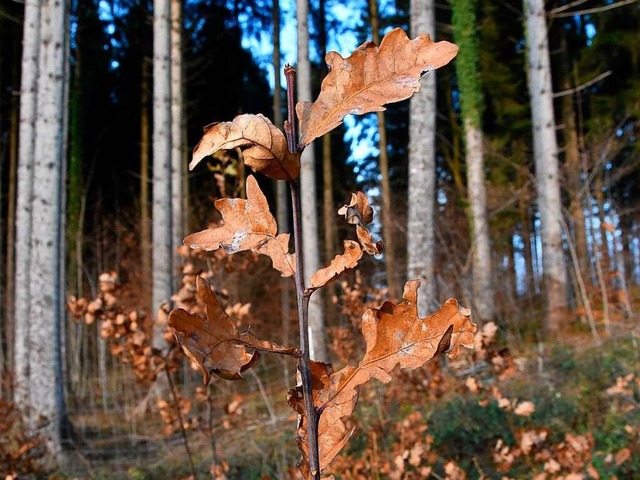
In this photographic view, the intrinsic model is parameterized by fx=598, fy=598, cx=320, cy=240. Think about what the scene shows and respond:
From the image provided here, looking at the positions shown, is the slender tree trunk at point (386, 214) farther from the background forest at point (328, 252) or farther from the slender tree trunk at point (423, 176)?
the slender tree trunk at point (423, 176)

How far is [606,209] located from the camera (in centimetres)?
1384

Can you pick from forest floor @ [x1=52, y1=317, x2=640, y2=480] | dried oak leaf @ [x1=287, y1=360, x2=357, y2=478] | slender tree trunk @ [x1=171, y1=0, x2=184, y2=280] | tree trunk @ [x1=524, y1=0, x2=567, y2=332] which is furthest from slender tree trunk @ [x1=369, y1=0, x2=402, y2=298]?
dried oak leaf @ [x1=287, y1=360, x2=357, y2=478]

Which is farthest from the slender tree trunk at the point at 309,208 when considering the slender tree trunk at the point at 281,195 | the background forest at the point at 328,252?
the slender tree trunk at the point at 281,195

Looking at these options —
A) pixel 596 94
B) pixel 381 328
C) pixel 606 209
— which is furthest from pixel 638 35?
pixel 381 328

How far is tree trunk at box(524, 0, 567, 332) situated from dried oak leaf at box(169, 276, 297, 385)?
8163 mm

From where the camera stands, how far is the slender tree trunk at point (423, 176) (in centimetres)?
604

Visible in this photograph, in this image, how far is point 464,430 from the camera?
452 centimetres

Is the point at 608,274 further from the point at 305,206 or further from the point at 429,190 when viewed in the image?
the point at 305,206

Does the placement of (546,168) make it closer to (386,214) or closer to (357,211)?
(386,214)

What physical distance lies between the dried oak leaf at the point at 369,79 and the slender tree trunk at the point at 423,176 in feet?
17.5

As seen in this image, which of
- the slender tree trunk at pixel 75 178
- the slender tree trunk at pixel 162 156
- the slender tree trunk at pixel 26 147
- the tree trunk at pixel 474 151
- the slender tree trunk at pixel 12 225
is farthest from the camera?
the slender tree trunk at pixel 75 178

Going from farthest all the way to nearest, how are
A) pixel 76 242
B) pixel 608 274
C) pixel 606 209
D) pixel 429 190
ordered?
pixel 606 209
pixel 76 242
pixel 608 274
pixel 429 190

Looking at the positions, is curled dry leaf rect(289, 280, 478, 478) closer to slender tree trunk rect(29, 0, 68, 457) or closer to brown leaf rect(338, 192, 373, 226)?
brown leaf rect(338, 192, 373, 226)

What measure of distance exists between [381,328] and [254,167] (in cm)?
24
